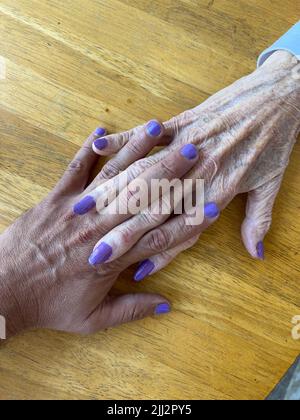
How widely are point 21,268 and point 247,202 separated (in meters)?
0.49

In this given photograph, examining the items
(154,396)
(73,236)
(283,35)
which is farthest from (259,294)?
(283,35)

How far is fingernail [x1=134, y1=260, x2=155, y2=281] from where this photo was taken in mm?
909

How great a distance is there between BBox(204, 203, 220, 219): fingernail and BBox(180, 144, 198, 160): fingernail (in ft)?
0.33

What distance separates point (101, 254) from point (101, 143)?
22cm

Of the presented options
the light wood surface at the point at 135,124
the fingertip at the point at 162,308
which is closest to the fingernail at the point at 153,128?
the light wood surface at the point at 135,124

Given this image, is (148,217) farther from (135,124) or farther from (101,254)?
(135,124)

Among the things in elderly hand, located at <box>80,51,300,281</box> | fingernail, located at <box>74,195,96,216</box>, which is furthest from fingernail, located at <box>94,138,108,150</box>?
fingernail, located at <box>74,195,96,216</box>

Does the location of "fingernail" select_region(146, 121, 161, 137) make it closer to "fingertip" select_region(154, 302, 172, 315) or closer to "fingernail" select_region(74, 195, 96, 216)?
"fingernail" select_region(74, 195, 96, 216)

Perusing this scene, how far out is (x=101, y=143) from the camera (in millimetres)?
891

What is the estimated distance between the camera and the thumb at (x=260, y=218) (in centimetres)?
93

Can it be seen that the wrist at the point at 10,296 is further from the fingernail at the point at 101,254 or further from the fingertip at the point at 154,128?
the fingertip at the point at 154,128

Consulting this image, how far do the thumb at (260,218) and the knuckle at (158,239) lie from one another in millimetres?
181

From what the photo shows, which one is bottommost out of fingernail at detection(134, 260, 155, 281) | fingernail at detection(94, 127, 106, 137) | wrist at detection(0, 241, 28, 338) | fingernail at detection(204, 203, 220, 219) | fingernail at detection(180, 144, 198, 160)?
wrist at detection(0, 241, 28, 338)
